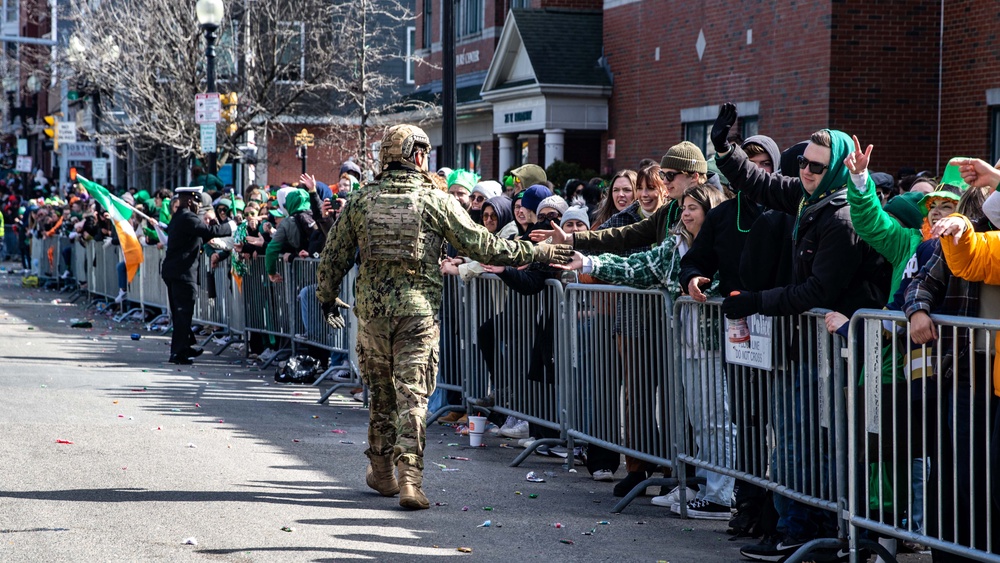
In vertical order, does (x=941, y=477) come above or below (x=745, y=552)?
above

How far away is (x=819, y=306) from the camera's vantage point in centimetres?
650

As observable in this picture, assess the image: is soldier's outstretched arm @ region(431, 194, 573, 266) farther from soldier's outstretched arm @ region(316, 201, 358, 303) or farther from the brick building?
the brick building

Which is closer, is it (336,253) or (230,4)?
(336,253)

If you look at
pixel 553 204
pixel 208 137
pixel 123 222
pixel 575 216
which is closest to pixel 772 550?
pixel 575 216

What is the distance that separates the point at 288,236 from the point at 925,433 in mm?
10057

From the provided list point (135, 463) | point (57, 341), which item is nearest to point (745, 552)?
point (135, 463)

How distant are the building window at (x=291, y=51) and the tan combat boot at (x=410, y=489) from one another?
→ 82.2 ft

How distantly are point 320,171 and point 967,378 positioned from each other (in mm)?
44596

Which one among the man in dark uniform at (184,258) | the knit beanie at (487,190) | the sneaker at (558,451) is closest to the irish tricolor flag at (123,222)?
the man in dark uniform at (184,258)

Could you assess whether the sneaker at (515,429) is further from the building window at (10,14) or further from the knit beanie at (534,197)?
the building window at (10,14)

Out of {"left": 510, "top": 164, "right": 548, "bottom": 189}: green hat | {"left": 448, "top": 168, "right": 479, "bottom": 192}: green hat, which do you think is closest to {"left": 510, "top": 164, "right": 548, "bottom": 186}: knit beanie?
{"left": 510, "top": 164, "right": 548, "bottom": 189}: green hat

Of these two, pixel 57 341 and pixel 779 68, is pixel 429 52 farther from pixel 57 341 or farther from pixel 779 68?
pixel 57 341

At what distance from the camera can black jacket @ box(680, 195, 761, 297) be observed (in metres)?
7.39

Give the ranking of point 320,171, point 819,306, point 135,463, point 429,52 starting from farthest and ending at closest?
point 320,171 → point 429,52 → point 135,463 → point 819,306
